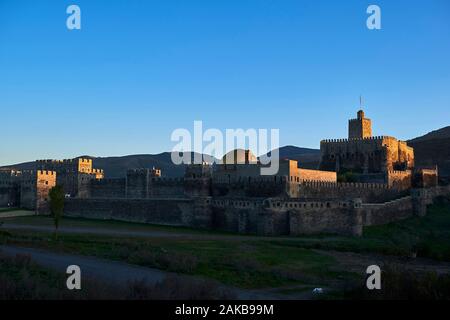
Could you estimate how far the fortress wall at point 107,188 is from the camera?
53969 millimetres

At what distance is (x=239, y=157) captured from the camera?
5481 centimetres

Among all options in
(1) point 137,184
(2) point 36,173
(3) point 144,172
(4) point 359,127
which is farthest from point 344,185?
(2) point 36,173

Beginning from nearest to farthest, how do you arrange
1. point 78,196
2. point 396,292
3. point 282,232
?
point 396,292 → point 282,232 → point 78,196

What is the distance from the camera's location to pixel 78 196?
5556 centimetres

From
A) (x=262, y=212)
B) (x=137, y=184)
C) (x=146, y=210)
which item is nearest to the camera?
(x=262, y=212)

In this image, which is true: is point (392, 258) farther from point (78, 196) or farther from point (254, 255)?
point (78, 196)

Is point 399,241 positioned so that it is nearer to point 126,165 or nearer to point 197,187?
point 197,187

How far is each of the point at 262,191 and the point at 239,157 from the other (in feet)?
33.6

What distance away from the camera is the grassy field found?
22.1 m

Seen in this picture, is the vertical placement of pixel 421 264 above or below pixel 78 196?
below

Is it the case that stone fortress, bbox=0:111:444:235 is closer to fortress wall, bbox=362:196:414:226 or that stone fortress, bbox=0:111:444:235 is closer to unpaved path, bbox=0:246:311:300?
fortress wall, bbox=362:196:414:226

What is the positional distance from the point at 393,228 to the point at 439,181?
19210 millimetres
